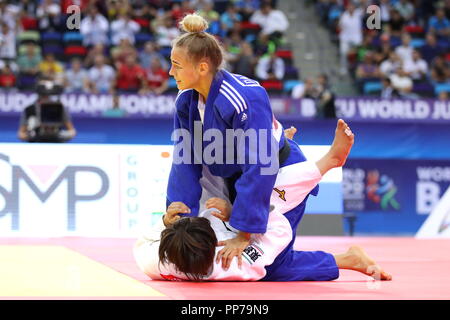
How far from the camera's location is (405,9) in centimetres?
1642

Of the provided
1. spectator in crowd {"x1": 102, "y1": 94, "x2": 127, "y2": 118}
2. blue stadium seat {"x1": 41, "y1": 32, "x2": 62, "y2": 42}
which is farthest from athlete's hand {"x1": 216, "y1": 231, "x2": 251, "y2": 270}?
blue stadium seat {"x1": 41, "y1": 32, "x2": 62, "y2": 42}

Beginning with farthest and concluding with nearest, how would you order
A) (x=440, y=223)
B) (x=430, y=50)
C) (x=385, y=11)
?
(x=385, y=11), (x=430, y=50), (x=440, y=223)

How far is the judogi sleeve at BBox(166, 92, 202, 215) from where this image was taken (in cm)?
440

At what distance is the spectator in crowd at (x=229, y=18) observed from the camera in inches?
585

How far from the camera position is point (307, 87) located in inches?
500

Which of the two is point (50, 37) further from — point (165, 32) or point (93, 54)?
point (165, 32)

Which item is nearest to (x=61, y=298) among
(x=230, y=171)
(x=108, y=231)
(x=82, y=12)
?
(x=230, y=171)

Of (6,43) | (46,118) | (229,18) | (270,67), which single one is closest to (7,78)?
(6,43)

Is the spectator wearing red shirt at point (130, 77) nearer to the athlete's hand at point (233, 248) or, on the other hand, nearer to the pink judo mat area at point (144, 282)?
the pink judo mat area at point (144, 282)

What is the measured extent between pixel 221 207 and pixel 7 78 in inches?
354

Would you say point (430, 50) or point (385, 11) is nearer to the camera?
point (430, 50)

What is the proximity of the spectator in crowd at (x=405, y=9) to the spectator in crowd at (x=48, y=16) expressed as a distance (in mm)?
6755

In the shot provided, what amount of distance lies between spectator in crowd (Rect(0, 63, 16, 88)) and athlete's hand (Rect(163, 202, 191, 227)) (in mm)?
8699

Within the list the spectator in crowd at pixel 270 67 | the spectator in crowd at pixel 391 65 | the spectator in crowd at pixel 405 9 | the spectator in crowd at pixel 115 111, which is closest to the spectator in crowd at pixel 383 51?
the spectator in crowd at pixel 391 65
